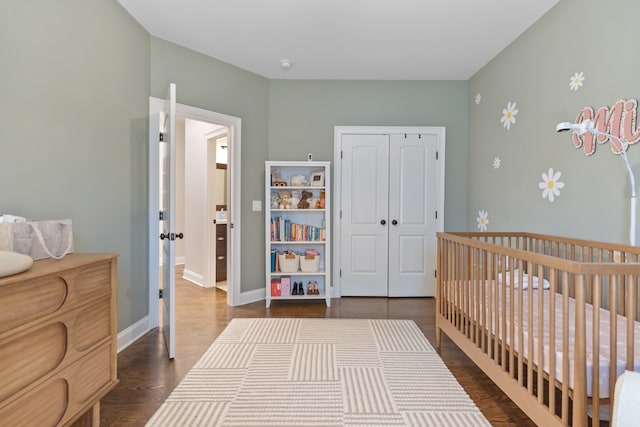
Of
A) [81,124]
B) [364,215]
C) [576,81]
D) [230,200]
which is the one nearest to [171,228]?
[81,124]

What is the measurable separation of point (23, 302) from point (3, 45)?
1.29 meters

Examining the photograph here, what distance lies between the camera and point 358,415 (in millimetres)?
1697

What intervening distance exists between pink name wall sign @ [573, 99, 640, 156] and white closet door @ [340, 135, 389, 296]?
1969 mm

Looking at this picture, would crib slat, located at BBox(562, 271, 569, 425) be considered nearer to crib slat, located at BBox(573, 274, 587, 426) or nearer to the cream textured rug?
crib slat, located at BBox(573, 274, 587, 426)

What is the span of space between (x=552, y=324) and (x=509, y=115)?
235 centimetres

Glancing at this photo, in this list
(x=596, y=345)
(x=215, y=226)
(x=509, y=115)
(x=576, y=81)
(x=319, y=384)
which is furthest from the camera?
(x=215, y=226)

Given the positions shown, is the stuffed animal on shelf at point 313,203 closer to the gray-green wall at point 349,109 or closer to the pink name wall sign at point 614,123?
the gray-green wall at point 349,109

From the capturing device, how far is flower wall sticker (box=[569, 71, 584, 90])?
7.39ft

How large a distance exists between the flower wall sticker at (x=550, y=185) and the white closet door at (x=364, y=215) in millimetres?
1608

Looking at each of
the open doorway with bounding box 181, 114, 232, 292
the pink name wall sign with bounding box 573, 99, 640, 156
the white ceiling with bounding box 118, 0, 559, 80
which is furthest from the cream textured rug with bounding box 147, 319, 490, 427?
the white ceiling with bounding box 118, 0, 559, 80

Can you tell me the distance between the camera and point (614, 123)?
2002 mm

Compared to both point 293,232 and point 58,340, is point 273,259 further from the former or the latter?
point 58,340

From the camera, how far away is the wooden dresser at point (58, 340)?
112cm

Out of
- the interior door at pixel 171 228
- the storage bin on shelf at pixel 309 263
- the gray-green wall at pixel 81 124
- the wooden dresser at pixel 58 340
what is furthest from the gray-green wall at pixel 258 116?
the wooden dresser at pixel 58 340
